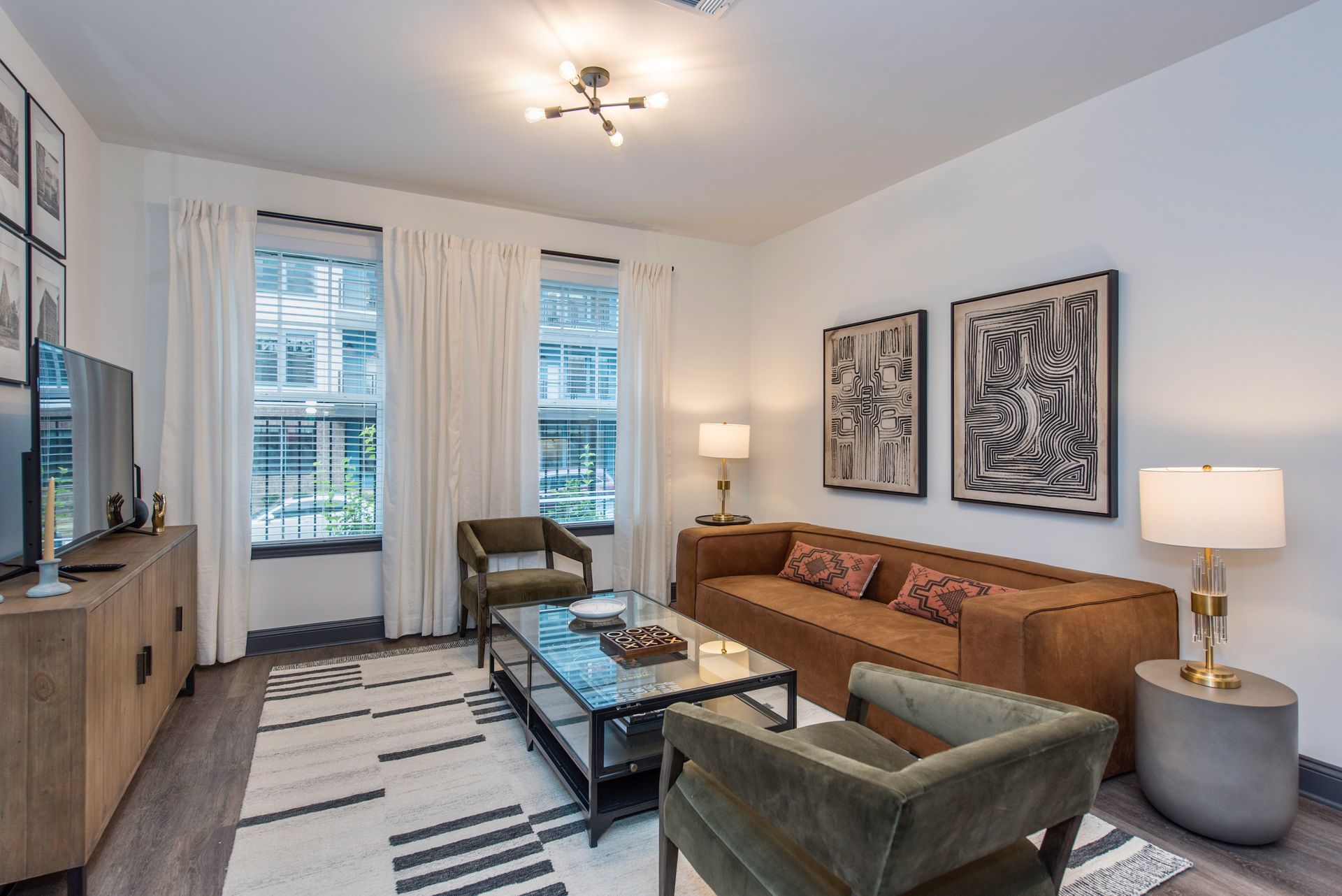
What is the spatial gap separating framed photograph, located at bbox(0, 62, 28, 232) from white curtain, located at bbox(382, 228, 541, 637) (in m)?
1.58

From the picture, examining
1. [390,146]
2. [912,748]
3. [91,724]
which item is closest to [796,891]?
[912,748]

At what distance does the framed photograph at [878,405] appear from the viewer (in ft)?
11.8

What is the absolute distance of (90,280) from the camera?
319 centimetres

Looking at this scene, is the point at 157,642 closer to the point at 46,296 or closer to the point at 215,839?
the point at 215,839

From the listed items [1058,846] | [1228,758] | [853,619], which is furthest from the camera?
[853,619]

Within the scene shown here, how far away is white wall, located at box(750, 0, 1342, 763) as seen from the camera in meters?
2.20

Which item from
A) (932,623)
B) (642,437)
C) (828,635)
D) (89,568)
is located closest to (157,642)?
(89,568)

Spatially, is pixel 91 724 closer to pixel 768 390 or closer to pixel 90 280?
pixel 90 280

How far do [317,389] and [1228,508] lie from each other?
4.21 meters

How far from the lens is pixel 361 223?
3.85m

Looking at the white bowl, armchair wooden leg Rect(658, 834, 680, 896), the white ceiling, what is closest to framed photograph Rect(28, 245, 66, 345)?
the white ceiling

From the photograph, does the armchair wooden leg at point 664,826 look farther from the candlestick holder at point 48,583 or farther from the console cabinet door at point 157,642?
the console cabinet door at point 157,642

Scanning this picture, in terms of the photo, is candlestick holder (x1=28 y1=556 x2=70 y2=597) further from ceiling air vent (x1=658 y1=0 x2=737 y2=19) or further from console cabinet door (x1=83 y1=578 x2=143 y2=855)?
ceiling air vent (x1=658 y1=0 x2=737 y2=19)

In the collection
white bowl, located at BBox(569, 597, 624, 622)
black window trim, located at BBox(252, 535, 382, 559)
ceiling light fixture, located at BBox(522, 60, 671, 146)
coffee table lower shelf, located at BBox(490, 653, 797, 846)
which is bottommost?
coffee table lower shelf, located at BBox(490, 653, 797, 846)
